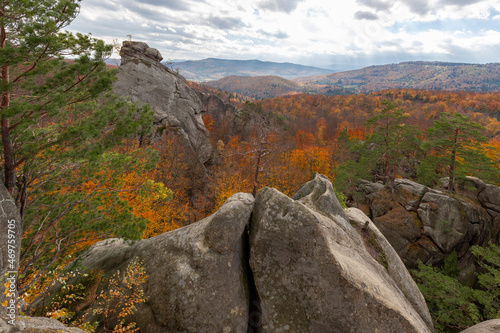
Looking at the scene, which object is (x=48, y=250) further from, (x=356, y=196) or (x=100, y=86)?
(x=356, y=196)

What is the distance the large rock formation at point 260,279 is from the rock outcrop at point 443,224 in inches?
736

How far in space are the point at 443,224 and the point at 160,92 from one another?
122 ft

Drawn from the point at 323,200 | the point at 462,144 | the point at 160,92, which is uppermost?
the point at 160,92

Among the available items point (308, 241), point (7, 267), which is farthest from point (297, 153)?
point (7, 267)

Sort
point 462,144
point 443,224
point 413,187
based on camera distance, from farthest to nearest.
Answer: point 413,187, point 462,144, point 443,224

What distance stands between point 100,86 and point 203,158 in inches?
1156

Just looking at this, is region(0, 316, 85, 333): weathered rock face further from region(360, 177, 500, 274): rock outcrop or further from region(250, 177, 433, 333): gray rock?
region(360, 177, 500, 274): rock outcrop

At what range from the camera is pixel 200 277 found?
660 centimetres

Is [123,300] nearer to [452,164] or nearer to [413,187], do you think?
[413,187]

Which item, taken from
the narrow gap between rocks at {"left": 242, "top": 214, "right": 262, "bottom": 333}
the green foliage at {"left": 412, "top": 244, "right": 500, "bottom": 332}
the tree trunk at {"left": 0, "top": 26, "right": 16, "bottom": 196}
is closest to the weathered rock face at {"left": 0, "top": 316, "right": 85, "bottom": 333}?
the tree trunk at {"left": 0, "top": 26, "right": 16, "bottom": 196}

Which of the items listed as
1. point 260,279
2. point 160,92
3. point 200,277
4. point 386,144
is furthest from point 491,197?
point 160,92

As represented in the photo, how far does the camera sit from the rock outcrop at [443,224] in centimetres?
2158

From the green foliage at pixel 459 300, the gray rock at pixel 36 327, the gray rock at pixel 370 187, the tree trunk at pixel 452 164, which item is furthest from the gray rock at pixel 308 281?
the gray rock at pixel 370 187

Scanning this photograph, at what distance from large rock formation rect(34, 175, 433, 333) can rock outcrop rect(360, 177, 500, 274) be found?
18.7 meters
